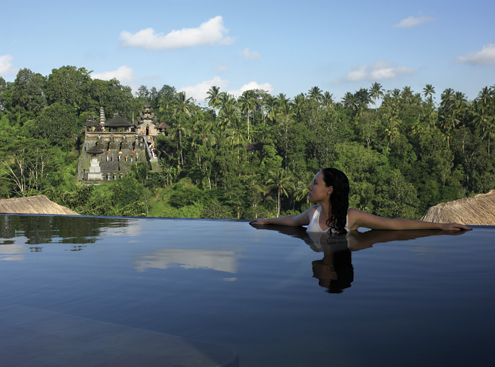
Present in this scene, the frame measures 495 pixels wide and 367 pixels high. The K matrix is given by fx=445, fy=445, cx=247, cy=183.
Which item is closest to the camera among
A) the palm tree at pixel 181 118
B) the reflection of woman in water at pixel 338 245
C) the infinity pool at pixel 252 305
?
the infinity pool at pixel 252 305

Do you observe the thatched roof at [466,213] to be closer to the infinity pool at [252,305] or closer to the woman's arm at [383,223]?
the woman's arm at [383,223]

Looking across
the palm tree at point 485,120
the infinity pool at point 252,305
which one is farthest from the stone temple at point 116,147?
the infinity pool at point 252,305

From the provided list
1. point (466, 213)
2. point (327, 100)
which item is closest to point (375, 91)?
point (327, 100)

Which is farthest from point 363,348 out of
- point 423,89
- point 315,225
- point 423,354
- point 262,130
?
point 423,89

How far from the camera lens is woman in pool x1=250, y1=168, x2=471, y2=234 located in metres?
3.15

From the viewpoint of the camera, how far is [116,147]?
156 ft

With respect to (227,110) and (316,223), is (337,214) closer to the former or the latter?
(316,223)

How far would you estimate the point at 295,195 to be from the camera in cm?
3966

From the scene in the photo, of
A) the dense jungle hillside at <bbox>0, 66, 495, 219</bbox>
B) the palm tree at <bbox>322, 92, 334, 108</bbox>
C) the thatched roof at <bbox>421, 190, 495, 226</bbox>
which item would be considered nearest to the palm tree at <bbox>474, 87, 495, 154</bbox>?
the dense jungle hillside at <bbox>0, 66, 495, 219</bbox>

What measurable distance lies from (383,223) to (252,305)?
2.23m

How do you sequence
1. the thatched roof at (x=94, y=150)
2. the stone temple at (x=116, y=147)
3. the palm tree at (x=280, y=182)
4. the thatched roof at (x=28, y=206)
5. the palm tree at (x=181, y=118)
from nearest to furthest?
the thatched roof at (x=28, y=206) < the palm tree at (x=280, y=182) < the stone temple at (x=116, y=147) < the thatched roof at (x=94, y=150) < the palm tree at (x=181, y=118)

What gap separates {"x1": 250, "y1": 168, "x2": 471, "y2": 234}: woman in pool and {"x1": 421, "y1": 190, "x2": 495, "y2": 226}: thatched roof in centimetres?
230

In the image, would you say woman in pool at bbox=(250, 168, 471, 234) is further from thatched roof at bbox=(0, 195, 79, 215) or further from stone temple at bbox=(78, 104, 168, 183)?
stone temple at bbox=(78, 104, 168, 183)

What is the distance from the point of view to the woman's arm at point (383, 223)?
3457 mm
